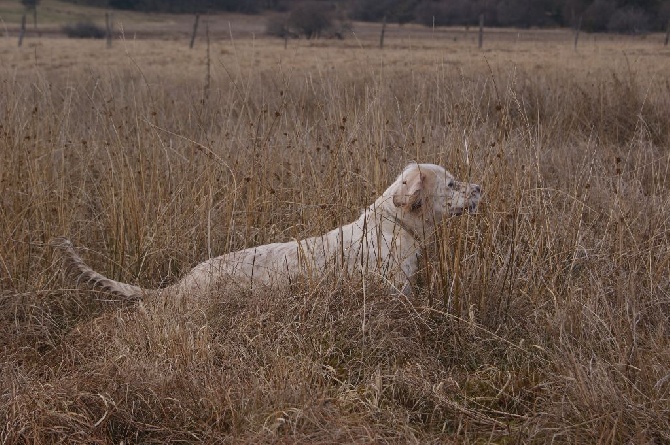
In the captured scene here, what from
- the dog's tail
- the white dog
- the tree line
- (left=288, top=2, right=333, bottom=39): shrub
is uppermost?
the tree line

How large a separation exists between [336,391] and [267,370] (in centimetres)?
29

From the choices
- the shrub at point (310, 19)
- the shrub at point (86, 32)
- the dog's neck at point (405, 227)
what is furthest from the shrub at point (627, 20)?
the dog's neck at point (405, 227)

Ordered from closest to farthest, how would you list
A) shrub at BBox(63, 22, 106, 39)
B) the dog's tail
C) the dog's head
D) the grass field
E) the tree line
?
the grass field, the dog's head, the dog's tail, the tree line, shrub at BBox(63, 22, 106, 39)

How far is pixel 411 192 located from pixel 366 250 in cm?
39

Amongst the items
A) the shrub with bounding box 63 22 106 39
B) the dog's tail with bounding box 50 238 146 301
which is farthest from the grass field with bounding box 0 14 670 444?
the shrub with bounding box 63 22 106 39

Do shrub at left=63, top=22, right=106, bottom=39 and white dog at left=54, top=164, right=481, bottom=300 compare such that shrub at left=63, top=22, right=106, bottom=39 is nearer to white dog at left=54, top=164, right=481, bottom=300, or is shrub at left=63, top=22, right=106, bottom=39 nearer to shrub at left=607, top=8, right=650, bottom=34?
shrub at left=607, top=8, right=650, bottom=34

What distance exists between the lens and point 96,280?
4465 millimetres

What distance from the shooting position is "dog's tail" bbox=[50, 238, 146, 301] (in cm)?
441

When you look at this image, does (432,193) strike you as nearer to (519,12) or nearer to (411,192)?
(411,192)

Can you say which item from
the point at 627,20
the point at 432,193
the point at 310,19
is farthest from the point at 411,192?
the point at 310,19

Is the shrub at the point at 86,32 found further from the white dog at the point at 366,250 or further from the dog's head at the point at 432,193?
the dog's head at the point at 432,193

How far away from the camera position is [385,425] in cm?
318

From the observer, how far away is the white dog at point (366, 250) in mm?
4172

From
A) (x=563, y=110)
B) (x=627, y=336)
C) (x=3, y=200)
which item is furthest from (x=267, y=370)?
(x=563, y=110)
